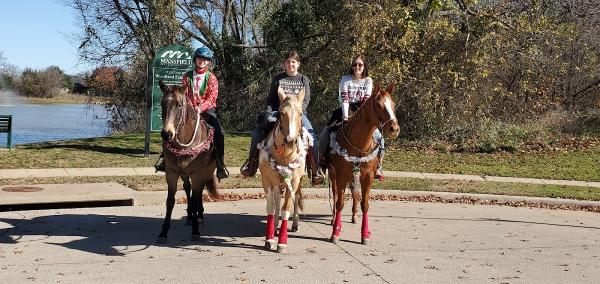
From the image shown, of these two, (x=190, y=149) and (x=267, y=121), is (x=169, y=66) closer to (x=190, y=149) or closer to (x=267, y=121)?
(x=190, y=149)

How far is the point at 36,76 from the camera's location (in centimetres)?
6022

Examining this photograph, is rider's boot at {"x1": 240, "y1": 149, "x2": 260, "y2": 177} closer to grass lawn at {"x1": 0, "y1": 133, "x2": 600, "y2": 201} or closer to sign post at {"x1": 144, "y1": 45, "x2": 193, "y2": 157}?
grass lawn at {"x1": 0, "y1": 133, "x2": 600, "y2": 201}

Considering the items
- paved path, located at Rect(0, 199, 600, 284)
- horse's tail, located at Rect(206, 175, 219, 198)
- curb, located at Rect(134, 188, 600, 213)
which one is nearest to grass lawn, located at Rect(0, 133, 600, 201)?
curb, located at Rect(134, 188, 600, 213)

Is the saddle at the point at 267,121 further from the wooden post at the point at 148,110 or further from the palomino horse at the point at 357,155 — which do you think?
the wooden post at the point at 148,110

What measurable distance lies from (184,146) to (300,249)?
207 cm

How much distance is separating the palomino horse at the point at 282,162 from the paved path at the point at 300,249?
1.50 feet

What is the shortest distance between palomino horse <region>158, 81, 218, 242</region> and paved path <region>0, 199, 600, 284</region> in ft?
2.20

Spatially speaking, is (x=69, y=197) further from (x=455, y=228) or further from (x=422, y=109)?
(x=422, y=109)

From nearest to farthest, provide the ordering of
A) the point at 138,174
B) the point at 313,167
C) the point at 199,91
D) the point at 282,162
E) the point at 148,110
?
1. the point at 282,162
2. the point at 313,167
3. the point at 199,91
4. the point at 138,174
5. the point at 148,110

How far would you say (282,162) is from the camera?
7.83 meters

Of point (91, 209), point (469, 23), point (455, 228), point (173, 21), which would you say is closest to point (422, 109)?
point (469, 23)

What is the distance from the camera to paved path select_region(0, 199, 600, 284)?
6.93 meters

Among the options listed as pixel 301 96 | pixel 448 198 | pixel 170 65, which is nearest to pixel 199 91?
pixel 301 96

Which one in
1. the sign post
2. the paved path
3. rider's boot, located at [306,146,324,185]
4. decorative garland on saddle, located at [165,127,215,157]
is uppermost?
the sign post
